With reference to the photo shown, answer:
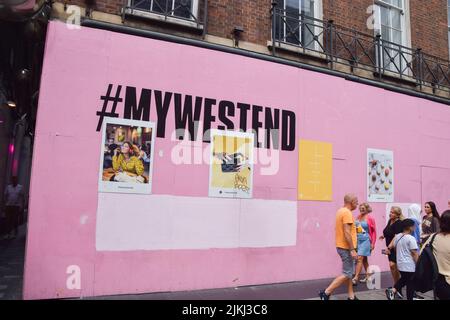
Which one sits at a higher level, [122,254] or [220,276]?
[122,254]

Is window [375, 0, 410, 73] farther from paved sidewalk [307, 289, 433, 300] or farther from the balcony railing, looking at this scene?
paved sidewalk [307, 289, 433, 300]

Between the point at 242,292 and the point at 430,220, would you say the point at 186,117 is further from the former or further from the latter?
the point at 430,220

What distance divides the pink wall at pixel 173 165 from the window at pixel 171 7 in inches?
37.3

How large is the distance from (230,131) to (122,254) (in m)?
2.90

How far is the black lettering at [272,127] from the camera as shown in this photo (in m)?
7.30

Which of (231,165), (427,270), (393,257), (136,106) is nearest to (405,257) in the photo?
(393,257)

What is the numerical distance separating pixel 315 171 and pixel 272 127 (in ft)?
4.47

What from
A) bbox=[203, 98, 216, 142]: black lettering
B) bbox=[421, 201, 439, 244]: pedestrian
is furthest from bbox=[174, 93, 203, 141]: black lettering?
bbox=[421, 201, 439, 244]: pedestrian

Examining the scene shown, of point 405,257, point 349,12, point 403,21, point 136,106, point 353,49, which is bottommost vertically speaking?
point 405,257

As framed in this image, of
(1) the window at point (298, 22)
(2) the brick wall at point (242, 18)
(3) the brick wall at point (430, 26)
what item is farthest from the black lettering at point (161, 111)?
(3) the brick wall at point (430, 26)

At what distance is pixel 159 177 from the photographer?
633 centimetres

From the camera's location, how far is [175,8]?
731cm

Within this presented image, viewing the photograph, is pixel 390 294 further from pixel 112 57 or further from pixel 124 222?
pixel 112 57
